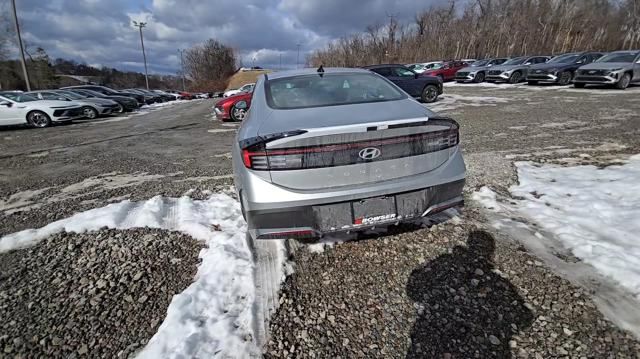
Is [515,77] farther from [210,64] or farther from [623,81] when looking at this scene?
[210,64]

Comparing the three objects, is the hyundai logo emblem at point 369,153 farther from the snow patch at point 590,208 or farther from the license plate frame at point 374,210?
the snow patch at point 590,208

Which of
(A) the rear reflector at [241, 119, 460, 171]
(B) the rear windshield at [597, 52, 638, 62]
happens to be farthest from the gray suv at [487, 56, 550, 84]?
(A) the rear reflector at [241, 119, 460, 171]

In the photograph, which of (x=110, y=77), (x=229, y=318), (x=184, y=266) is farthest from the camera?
(x=110, y=77)

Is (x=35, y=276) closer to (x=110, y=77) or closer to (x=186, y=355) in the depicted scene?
(x=186, y=355)

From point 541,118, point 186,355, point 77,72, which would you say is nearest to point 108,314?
point 186,355

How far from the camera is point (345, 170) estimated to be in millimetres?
2092

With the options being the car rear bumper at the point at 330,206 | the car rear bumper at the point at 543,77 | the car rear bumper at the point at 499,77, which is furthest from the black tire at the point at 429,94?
the car rear bumper at the point at 330,206

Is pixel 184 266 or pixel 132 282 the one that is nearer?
pixel 132 282

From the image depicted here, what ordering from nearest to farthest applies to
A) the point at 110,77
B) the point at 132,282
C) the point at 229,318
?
1. the point at 229,318
2. the point at 132,282
3. the point at 110,77

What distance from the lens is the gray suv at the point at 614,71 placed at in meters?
12.8

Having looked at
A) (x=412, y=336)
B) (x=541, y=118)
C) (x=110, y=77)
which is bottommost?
(x=412, y=336)

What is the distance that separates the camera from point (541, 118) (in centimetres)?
823

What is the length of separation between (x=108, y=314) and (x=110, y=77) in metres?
107

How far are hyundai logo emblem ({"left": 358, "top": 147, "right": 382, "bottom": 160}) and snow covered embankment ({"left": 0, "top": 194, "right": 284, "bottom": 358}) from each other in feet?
3.75
